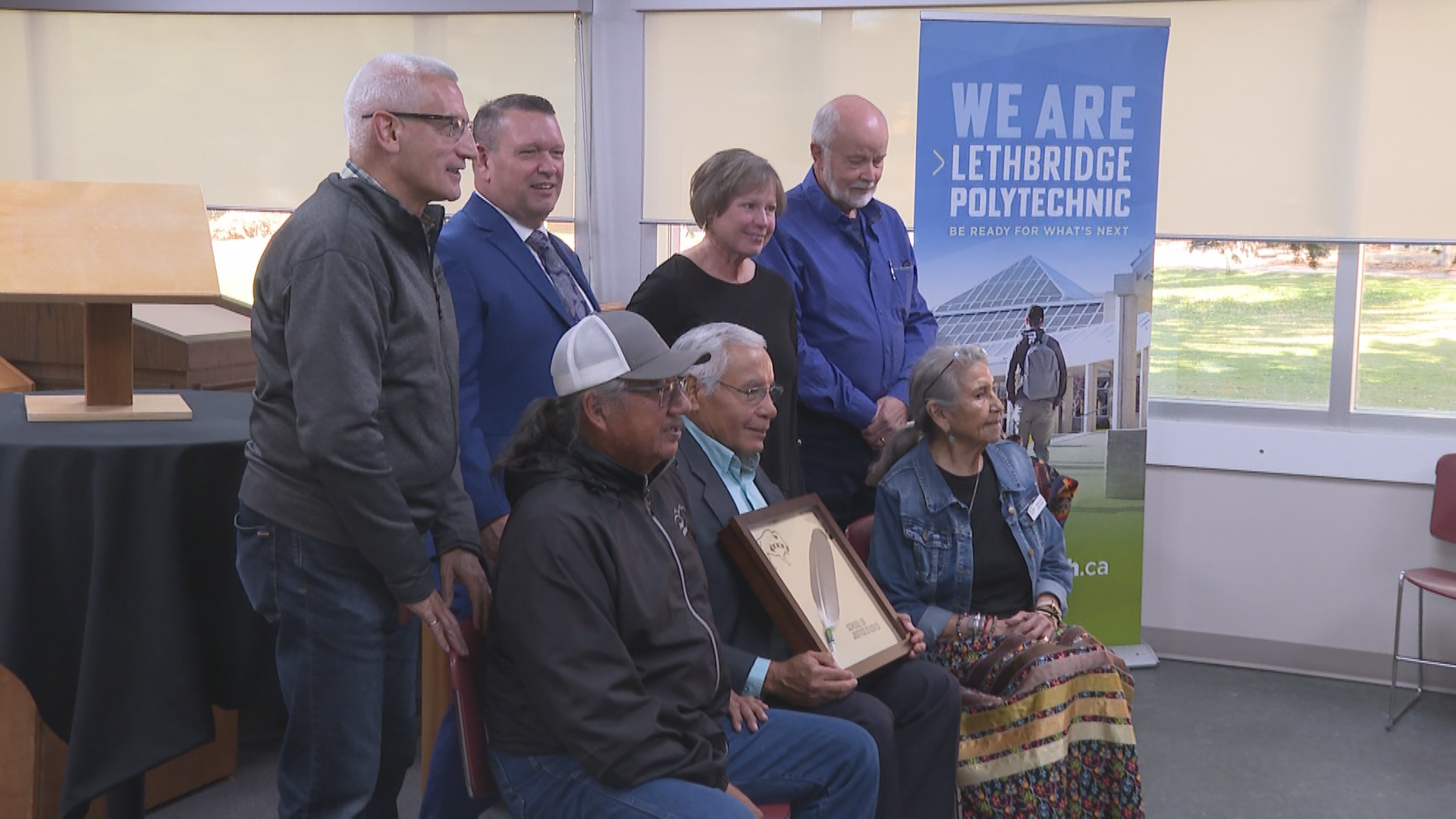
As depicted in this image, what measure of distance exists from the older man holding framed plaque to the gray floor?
1057 mm

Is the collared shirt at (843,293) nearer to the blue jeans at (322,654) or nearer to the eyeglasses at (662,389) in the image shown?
the eyeglasses at (662,389)

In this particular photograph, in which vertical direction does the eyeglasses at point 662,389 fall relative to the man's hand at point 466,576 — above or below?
above

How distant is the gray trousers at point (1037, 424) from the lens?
429 cm

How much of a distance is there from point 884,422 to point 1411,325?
238 centimetres

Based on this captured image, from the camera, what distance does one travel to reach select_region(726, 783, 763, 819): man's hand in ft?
6.78

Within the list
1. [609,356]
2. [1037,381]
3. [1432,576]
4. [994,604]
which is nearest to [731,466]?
[609,356]

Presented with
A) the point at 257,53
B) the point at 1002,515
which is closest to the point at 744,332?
the point at 1002,515

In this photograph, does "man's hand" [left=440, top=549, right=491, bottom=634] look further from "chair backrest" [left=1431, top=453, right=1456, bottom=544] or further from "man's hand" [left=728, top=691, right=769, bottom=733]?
"chair backrest" [left=1431, top=453, right=1456, bottom=544]

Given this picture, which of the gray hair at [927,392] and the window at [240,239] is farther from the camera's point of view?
the window at [240,239]

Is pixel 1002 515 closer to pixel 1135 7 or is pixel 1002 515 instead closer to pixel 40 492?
pixel 40 492

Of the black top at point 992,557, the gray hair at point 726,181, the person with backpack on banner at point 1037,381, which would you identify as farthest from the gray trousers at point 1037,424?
the gray hair at point 726,181

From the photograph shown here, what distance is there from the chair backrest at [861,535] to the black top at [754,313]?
16 cm

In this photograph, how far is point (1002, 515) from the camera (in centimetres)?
298

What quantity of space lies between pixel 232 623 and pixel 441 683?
55cm
